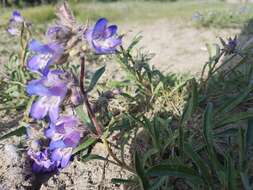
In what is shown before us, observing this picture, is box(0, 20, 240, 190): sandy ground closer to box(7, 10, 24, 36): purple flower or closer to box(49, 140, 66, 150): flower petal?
box(49, 140, 66, 150): flower petal

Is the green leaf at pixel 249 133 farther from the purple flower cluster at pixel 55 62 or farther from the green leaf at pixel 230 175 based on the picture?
the purple flower cluster at pixel 55 62

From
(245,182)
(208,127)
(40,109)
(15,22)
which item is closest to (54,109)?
(40,109)

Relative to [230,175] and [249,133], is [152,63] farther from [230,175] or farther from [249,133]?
[230,175]

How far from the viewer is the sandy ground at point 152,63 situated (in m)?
1.76

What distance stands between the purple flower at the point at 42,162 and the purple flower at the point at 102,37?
2.03 feet

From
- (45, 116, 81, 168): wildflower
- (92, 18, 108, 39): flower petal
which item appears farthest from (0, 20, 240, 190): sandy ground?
(92, 18, 108, 39): flower petal

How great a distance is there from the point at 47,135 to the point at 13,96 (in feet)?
3.25

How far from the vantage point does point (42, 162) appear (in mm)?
1796

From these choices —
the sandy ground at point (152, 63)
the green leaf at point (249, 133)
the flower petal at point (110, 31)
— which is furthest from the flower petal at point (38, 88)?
the green leaf at point (249, 133)

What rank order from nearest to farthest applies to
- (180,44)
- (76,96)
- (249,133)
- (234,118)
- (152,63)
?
(76,96) < (249,133) < (234,118) < (152,63) < (180,44)

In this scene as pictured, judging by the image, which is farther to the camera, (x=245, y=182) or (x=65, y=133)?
(x=65, y=133)

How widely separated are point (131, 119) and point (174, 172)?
0.50 m

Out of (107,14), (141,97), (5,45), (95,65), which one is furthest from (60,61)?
(107,14)

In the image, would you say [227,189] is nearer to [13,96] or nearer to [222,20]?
[13,96]
